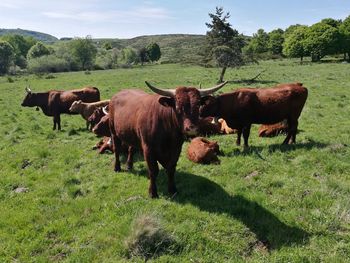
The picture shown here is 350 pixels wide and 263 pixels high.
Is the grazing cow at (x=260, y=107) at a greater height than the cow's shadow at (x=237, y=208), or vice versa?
the grazing cow at (x=260, y=107)

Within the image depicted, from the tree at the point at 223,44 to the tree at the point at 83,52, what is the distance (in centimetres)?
5730

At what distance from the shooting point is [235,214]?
6672mm

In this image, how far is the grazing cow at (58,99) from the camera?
56.0 ft

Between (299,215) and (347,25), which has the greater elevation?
(347,25)

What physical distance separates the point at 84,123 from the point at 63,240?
11.5 metres

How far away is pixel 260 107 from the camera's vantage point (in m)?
10.8

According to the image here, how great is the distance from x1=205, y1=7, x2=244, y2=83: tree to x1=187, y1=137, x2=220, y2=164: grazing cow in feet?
80.1

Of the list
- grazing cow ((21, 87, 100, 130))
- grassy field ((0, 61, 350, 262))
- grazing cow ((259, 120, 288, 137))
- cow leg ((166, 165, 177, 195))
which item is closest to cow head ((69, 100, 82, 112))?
grazing cow ((21, 87, 100, 130))

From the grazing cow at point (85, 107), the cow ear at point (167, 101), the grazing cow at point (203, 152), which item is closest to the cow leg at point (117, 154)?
the grazing cow at point (203, 152)

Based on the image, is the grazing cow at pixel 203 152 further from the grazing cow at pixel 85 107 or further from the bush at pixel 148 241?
the grazing cow at pixel 85 107

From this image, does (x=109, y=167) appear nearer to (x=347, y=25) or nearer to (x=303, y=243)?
(x=303, y=243)

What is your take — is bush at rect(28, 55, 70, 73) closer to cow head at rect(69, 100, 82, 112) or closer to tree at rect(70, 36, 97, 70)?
tree at rect(70, 36, 97, 70)

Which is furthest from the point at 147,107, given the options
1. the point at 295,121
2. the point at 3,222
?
the point at 295,121

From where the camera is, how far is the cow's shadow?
19.4ft
